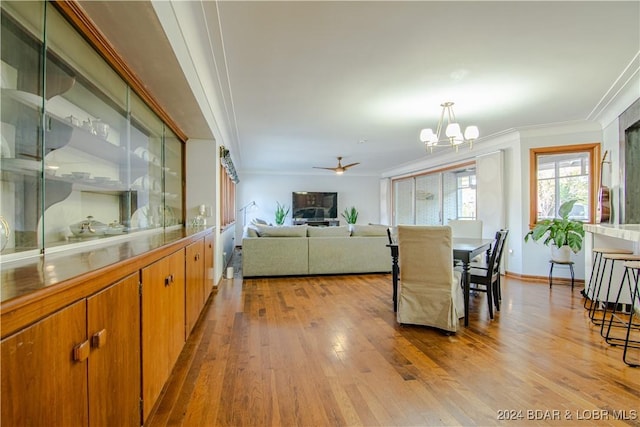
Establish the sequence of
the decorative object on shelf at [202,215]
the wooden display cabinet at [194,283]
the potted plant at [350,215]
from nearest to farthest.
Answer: the wooden display cabinet at [194,283] < the decorative object on shelf at [202,215] < the potted plant at [350,215]

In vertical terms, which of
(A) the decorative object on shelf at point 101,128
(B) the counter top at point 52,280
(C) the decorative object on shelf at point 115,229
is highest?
(A) the decorative object on shelf at point 101,128

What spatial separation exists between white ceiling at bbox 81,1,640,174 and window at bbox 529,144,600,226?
1.84 ft

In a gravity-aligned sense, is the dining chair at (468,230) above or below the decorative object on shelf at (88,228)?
below

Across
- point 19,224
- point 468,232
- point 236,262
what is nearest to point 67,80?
point 19,224

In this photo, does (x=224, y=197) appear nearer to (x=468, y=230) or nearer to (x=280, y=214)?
(x=280, y=214)

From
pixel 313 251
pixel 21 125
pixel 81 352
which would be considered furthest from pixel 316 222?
pixel 81 352

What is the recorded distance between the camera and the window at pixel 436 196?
6746mm

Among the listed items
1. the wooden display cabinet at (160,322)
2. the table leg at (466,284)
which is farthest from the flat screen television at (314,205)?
the wooden display cabinet at (160,322)

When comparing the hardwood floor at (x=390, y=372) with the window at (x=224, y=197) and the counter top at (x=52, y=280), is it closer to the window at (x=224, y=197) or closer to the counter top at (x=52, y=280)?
the counter top at (x=52, y=280)

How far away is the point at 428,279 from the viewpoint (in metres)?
2.79

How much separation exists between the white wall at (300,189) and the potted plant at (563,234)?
247 inches

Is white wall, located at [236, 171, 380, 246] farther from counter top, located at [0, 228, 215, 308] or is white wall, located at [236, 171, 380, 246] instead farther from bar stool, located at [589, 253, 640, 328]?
counter top, located at [0, 228, 215, 308]

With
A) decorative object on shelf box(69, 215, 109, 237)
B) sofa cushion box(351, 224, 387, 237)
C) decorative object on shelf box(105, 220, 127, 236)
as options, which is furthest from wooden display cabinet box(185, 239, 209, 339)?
sofa cushion box(351, 224, 387, 237)

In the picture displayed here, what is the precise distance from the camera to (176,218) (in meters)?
3.90
